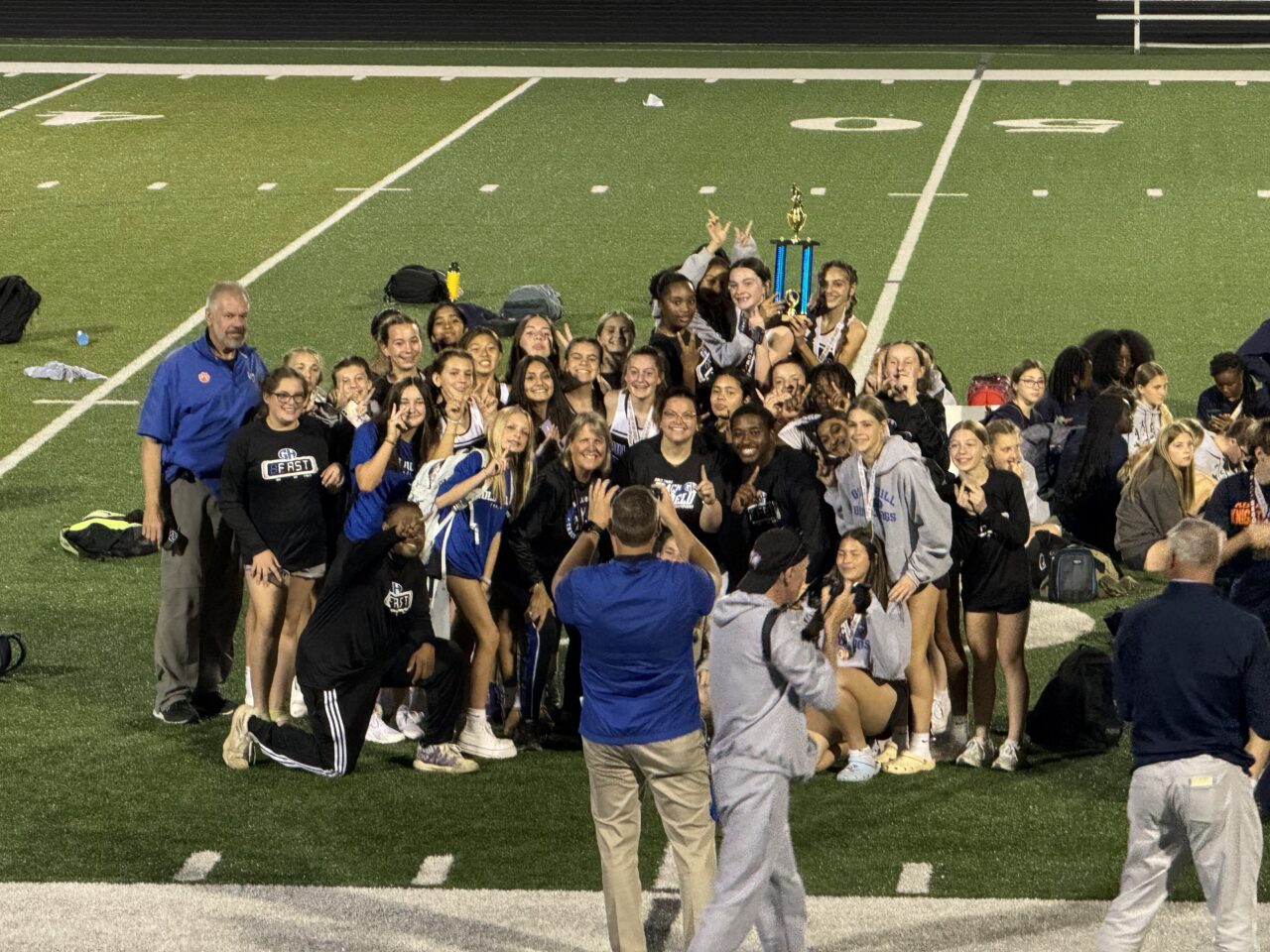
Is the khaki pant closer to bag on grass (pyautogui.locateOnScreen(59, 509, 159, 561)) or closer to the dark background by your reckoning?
bag on grass (pyautogui.locateOnScreen(59, 509, 159, 561))

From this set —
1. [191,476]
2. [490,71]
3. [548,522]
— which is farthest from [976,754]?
[490,71]

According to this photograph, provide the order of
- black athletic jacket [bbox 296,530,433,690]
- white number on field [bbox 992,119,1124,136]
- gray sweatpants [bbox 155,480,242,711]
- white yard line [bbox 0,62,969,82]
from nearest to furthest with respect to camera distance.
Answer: black athletic jacket [bbox 296,530,433,690] < gray sweatpants [bbox 155,480,242,711] < white number on field [bbox 992,119,1124,136] < white yard line [bbox 0,62,969,82]

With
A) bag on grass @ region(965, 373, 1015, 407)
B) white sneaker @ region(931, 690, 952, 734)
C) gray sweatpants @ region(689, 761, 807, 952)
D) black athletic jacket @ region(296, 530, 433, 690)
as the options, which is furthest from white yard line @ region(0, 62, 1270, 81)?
gray sweatpants @ region(689, 761, 807, 952)

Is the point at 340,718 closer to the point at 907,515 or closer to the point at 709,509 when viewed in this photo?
the point at 709,509

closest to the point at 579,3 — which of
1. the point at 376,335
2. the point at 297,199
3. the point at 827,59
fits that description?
the point at 827,59

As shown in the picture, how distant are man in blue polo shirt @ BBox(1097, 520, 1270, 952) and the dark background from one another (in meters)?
30.2

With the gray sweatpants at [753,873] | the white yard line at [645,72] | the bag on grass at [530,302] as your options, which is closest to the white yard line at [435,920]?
the gray sweatpants at [753,873]

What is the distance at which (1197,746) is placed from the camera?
744 centimetres

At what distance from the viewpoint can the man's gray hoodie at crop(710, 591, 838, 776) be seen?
7508mm

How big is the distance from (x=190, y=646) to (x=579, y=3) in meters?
28.4

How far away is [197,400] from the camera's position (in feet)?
34.8

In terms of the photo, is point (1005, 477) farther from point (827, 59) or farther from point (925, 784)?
point (827, 59)

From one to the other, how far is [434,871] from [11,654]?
342 cm

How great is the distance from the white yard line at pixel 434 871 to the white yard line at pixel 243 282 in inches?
285
